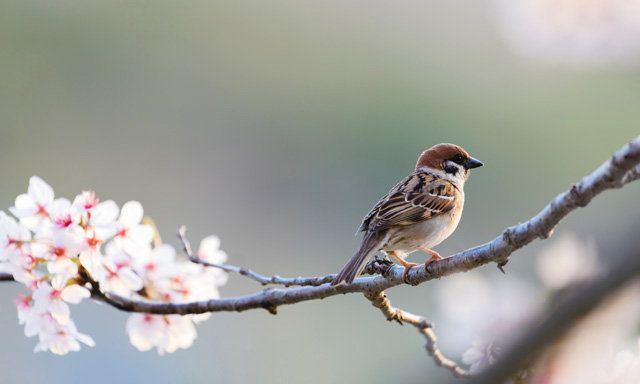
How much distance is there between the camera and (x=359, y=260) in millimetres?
2197

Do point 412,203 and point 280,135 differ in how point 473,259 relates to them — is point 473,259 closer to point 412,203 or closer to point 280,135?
point 412,203

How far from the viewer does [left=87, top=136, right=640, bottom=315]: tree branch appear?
42.3 inches

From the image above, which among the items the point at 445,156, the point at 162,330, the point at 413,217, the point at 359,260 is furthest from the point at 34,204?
the point at 445,156

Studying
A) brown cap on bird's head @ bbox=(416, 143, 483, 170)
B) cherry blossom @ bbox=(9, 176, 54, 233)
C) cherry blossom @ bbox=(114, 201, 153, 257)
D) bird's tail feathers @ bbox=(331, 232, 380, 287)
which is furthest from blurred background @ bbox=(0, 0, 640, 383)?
cherry blossom @ bbox=(9, 176, 54, 233)

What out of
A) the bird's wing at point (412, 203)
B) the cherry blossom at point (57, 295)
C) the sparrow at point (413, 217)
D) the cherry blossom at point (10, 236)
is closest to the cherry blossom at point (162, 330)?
the cherry blossom at point (57, 295)

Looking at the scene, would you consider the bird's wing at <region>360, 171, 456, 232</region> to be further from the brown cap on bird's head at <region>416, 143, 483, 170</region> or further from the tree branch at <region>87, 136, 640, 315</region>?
the tree branch at <region>87, 136, 640, 315</region>

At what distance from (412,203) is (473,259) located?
138 cm

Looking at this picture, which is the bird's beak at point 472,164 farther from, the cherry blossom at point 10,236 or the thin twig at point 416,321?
the cherry blossom at point 10,236

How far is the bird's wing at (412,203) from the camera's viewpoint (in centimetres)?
267

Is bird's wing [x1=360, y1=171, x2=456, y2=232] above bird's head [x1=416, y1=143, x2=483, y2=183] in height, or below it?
below

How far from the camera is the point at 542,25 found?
3.70 metres

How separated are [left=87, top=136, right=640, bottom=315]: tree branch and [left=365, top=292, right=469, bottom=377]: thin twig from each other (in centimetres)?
7

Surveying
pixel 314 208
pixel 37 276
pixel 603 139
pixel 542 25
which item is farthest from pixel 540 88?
pixel 37 276

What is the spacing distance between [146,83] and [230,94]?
5.70 ft
